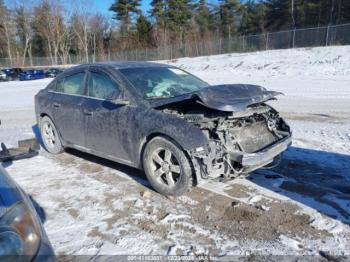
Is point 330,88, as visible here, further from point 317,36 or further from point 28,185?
point 317,36

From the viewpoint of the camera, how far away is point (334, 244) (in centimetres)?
309

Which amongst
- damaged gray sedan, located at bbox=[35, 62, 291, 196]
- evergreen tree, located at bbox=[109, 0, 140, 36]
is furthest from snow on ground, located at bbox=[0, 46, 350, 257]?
evergreen tree, located at bbox=[109, 0, 140, 36]

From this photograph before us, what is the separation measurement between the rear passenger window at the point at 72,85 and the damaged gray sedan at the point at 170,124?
3 cm

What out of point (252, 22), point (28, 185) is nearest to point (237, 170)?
point (28, 185)

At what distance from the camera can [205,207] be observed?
12.8ft

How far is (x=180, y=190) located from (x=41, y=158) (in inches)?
127

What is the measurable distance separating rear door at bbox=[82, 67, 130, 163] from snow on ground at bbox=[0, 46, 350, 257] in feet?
1.58

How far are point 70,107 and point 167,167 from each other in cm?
224

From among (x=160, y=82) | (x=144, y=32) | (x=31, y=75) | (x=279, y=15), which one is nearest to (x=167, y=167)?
(x=160, y=82)

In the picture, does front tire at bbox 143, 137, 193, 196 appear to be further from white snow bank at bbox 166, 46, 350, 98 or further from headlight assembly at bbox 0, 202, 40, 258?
white snow bank at bbox 166, 46, 350, 98

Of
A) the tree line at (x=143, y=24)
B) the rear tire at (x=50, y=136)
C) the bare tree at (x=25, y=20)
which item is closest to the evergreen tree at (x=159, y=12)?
the tree line at (x=143, y=24)

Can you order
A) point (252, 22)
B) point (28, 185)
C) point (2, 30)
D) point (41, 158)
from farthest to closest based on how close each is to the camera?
point (2, 30), point (252, 22), point (41, 158), point (28, 185)

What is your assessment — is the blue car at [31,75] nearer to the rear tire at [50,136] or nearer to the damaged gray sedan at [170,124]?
the rear tire at [50,136]

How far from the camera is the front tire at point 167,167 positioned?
3.87m
